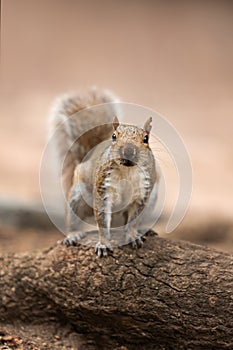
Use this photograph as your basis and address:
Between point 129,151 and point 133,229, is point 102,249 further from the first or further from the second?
point 129,151

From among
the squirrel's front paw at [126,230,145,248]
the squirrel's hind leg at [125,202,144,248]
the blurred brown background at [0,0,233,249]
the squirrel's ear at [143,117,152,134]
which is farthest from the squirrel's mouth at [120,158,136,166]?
the blurred brown background at [0,0,233,249]

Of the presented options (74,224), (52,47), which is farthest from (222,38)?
(74,224)

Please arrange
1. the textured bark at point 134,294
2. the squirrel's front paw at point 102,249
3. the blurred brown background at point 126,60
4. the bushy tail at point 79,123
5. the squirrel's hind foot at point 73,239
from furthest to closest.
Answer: the blurred brown background at point 126,60, the bushy tail at point 79,123, the squirrel's hind foot at point 73,239, the squirrel's front paw at point 102,249, the textured bark at point 134,294

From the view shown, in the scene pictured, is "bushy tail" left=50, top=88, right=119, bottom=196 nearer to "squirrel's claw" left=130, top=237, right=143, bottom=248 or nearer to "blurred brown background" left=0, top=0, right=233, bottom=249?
"squirrel's claw" left=130, top=237, right=143, bottom=248

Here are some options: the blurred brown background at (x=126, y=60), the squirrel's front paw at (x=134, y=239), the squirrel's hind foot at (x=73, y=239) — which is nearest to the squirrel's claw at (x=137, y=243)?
the squirrel's front paw at (x=134, y=239)

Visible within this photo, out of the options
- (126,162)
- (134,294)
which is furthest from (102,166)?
(134,294)

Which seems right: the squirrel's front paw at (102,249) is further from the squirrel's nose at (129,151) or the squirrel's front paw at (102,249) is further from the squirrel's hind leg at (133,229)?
the squirrel's nose at (129,151)
